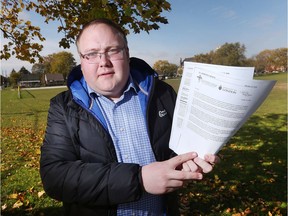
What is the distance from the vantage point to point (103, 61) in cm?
192

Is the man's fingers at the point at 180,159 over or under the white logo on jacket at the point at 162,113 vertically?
under

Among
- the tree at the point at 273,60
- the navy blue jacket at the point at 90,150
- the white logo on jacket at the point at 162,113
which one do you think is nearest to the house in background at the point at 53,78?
the tree at the point at 273,60

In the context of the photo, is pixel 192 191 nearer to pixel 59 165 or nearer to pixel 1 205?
pixel 1 205

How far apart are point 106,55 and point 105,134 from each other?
1.86 ft

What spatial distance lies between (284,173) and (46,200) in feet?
16.9

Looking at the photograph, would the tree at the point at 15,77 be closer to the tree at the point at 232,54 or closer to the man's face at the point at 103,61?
the tree at the point at 232,54

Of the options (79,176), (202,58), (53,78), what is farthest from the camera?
(53,78)

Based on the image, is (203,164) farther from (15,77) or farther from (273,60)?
(273,60)

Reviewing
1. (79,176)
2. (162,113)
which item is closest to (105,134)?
(79,176)

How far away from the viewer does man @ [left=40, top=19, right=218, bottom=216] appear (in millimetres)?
1629

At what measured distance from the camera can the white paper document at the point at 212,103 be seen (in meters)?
1.27

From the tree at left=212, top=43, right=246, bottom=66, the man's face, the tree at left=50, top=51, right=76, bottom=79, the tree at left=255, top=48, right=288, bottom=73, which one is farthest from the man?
the tree at left=255, top=48, right=288, bottom=73

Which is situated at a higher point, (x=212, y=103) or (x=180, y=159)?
(x=212, y=103)

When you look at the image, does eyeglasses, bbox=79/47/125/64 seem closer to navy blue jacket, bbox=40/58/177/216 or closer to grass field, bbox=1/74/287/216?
navy blue jacket, bbox=40/58/177/216
